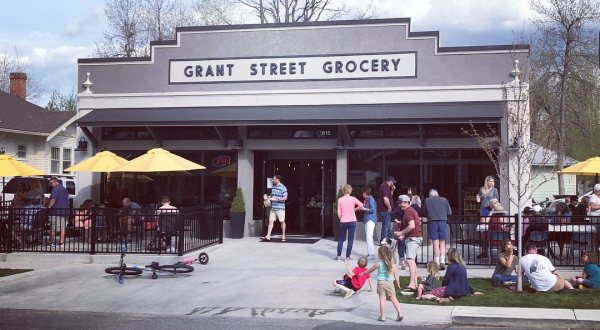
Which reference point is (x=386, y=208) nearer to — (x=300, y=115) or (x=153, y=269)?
(x=300, y=115)

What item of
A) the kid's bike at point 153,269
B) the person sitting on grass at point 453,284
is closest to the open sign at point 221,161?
the kid's bike at point 153,269

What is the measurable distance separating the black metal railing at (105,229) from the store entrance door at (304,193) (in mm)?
4542

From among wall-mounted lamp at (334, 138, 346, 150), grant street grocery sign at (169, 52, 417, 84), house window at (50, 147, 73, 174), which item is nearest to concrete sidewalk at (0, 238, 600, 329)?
wall-mounted lamp at (334, 138, 346, 150)

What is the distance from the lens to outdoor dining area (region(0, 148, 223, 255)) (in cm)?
1460

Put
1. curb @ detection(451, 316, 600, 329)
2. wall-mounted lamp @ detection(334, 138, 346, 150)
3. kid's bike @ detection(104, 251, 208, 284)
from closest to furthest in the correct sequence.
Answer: curb @ detection(451, 316, 600, 329) < kid's bike @ detection(104, 251, 208, 284) < wall-mounted lamp @ detection(334, 138, 346, 150)

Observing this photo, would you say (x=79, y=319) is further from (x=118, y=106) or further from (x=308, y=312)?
(x=118, y=106)

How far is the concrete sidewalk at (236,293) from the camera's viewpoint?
9.34 metres

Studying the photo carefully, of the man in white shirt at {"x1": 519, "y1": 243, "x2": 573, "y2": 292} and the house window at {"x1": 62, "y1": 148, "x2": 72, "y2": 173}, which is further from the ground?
the house window at {"x1": 62, "y1": 148, "x2": 72, "y2": 173}

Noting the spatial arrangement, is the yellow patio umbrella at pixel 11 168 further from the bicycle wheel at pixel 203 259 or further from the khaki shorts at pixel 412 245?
the khaki shorts at pixel 412 245

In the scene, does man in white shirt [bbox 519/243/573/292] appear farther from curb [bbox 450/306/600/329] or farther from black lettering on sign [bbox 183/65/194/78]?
black lettering on sign [bbox 183/65/194/78]

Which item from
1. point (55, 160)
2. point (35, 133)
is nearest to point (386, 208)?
point (35, 133)

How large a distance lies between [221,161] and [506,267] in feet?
34.8

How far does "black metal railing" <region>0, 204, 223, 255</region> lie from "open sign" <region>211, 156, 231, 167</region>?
4146 mm

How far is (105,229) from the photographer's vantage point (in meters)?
15.0
